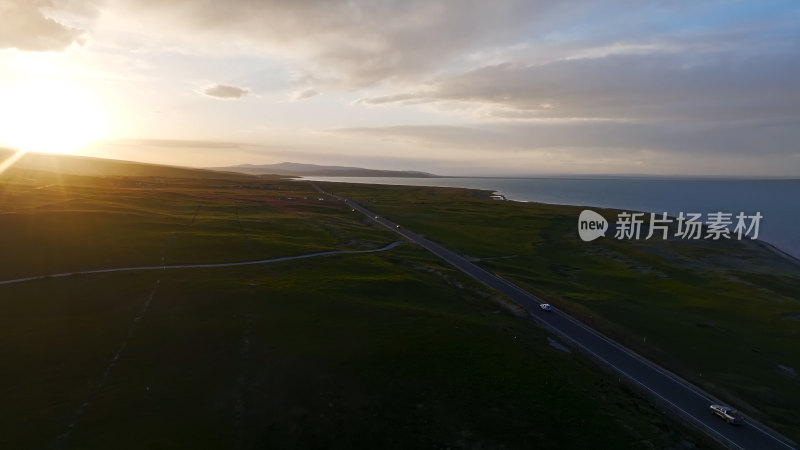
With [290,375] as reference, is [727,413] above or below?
above

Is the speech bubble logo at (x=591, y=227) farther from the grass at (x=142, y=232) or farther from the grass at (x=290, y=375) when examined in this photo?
the grass at (x=290, y=375)

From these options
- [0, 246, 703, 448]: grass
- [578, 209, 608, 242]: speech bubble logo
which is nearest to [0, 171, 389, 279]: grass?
[0, 246, 703, 448]: grass

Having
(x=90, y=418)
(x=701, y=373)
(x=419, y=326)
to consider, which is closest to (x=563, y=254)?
(x=701, y=373)

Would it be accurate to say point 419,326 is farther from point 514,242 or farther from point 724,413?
point 514,242

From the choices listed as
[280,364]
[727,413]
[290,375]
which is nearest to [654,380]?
[727,413]

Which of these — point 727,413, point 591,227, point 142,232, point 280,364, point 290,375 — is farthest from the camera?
point 591,227

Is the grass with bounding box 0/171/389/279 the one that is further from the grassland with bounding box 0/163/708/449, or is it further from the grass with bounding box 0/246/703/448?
the grass with bounding box 0/246/703/448

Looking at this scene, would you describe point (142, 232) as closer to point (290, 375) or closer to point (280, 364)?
point (280, 364)
